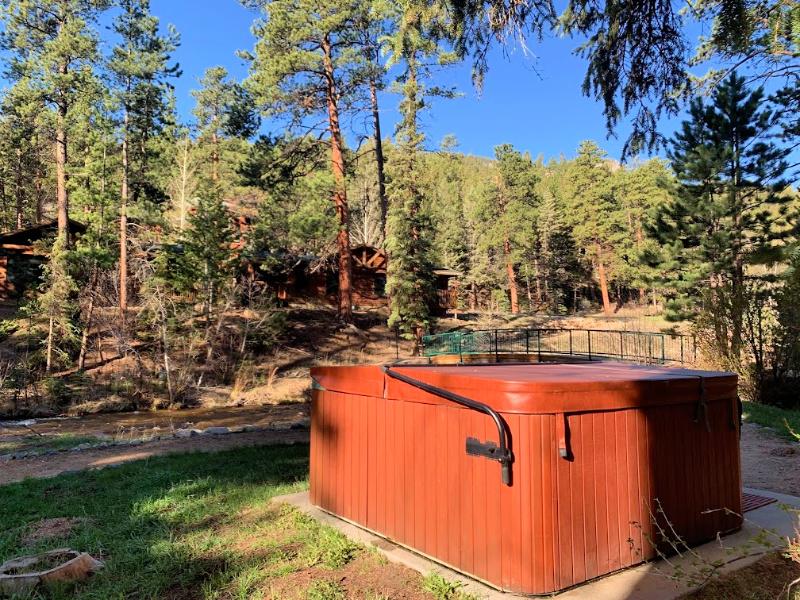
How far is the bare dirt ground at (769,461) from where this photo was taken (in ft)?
18.1

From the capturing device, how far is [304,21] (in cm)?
1991

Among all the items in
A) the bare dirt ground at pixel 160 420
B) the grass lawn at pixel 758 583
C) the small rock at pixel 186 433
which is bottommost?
the bare dirt ground at pixel 160 420

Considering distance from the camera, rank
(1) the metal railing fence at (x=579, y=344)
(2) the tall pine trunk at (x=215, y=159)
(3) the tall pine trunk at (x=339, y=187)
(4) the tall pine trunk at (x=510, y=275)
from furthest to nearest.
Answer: (4) the tall pine trunk at (x=510, y=275)
(2) the tall pine trunk at (x=215, y=159)
(3) the tall pine trunk at (x=339, y=187)
(1) the metal railing fence at (x=579, y=344)

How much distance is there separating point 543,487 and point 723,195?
69.9ft

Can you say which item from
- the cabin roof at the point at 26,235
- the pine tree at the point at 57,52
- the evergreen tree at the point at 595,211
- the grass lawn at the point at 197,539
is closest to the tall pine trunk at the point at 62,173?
the pine tree at the point at 57,52

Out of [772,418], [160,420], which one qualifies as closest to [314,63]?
[160,420]

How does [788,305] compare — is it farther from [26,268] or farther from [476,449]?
[26,268]

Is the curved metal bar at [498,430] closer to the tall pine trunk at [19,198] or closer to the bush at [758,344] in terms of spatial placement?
the bush at [758,344]

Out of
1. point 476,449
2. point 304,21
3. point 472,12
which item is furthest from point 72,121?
point 476,449

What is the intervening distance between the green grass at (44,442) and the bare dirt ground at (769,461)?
10.2 metres

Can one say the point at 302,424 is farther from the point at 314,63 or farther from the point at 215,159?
the point at 215,159

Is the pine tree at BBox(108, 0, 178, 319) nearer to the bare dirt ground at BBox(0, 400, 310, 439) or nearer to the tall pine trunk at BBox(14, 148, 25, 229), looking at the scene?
the bare dirt ground at BBox(0, 400, 310, 439)

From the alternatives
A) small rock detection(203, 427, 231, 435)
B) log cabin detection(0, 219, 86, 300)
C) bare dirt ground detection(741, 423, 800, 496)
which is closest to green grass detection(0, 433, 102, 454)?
small rock detection(203, 427, 231, 435)

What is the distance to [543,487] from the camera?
8.95 ft
